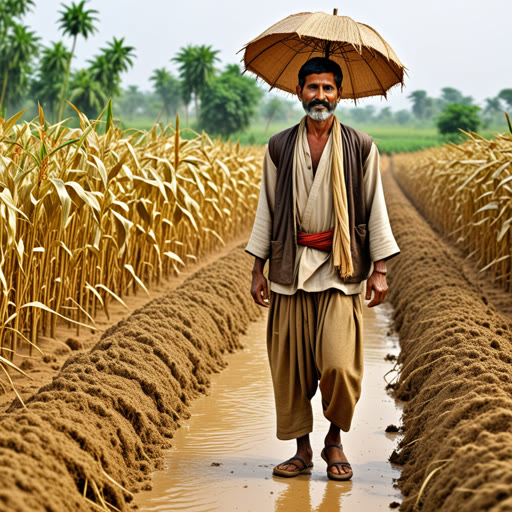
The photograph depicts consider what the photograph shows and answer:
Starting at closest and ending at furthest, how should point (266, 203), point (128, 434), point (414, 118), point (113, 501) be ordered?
point (113, 501) < point (128, 434) < point (266, 203) < point (414, 118)

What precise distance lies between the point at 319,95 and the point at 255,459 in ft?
5.48

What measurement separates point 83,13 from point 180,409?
49.2 metres

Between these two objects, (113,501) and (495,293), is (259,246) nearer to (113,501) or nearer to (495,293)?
(113,501)

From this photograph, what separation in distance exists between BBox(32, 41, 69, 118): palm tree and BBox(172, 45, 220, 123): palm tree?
10.5 m

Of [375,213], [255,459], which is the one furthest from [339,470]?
[375,213]

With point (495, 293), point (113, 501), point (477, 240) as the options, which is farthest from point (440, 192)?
point (113, 501)

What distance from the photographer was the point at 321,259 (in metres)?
3.31

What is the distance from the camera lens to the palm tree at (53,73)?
6212cm

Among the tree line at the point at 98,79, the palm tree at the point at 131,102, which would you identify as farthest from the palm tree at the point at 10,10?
the palm tree at the point at 131,102

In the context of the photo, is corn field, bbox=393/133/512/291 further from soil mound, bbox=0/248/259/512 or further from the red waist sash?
the red waist sash

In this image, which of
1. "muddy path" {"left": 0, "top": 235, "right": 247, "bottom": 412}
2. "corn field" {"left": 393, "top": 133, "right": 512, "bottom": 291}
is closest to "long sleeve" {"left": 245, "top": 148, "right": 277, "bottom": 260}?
"muddy path" {"left": 0, "top": 235, "right": 247, "bottom": 412}

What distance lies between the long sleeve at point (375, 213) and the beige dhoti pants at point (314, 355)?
24 centimetres

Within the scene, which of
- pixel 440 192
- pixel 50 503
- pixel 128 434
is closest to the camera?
pixel 50 503

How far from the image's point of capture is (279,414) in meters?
3.40
